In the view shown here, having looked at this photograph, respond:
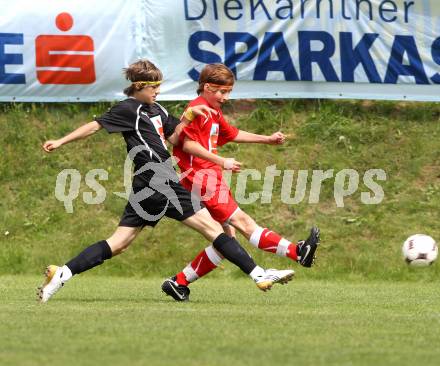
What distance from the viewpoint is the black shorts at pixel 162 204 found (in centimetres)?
816

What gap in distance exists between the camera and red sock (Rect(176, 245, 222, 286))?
8625mm

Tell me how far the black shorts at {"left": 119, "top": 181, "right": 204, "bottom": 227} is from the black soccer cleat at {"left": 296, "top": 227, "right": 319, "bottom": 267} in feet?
2.74

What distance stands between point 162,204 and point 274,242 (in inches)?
37.6

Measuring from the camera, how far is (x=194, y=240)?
13297 millimetres

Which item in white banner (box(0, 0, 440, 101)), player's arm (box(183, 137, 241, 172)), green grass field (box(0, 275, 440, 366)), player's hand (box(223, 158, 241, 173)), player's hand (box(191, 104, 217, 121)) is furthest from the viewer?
white banner (box(0, 0, 440, 101))

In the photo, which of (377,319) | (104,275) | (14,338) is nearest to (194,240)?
(104,275)

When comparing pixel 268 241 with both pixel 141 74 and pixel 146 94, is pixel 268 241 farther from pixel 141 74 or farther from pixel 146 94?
pixel 141 74

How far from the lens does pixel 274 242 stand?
8.43 m

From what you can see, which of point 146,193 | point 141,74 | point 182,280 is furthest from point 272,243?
point 141,74

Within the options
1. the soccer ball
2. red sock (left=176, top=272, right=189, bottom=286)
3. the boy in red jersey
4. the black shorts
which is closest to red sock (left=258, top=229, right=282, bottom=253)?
the boy in red jersey

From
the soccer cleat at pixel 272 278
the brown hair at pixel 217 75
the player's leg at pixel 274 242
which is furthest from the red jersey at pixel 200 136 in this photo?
the soccer cleat at pixel 272 278

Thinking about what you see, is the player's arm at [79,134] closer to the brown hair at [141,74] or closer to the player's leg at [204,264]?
the brown hair at [141,74]

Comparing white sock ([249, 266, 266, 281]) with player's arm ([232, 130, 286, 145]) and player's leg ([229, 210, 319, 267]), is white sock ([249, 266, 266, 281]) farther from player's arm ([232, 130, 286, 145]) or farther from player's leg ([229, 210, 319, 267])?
player's arm ([232, 130, 286, 145])

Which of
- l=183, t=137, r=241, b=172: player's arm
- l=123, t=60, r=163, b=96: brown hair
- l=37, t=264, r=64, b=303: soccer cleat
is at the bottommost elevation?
l=37, t=264, r=64, b=303: soccer cleat
